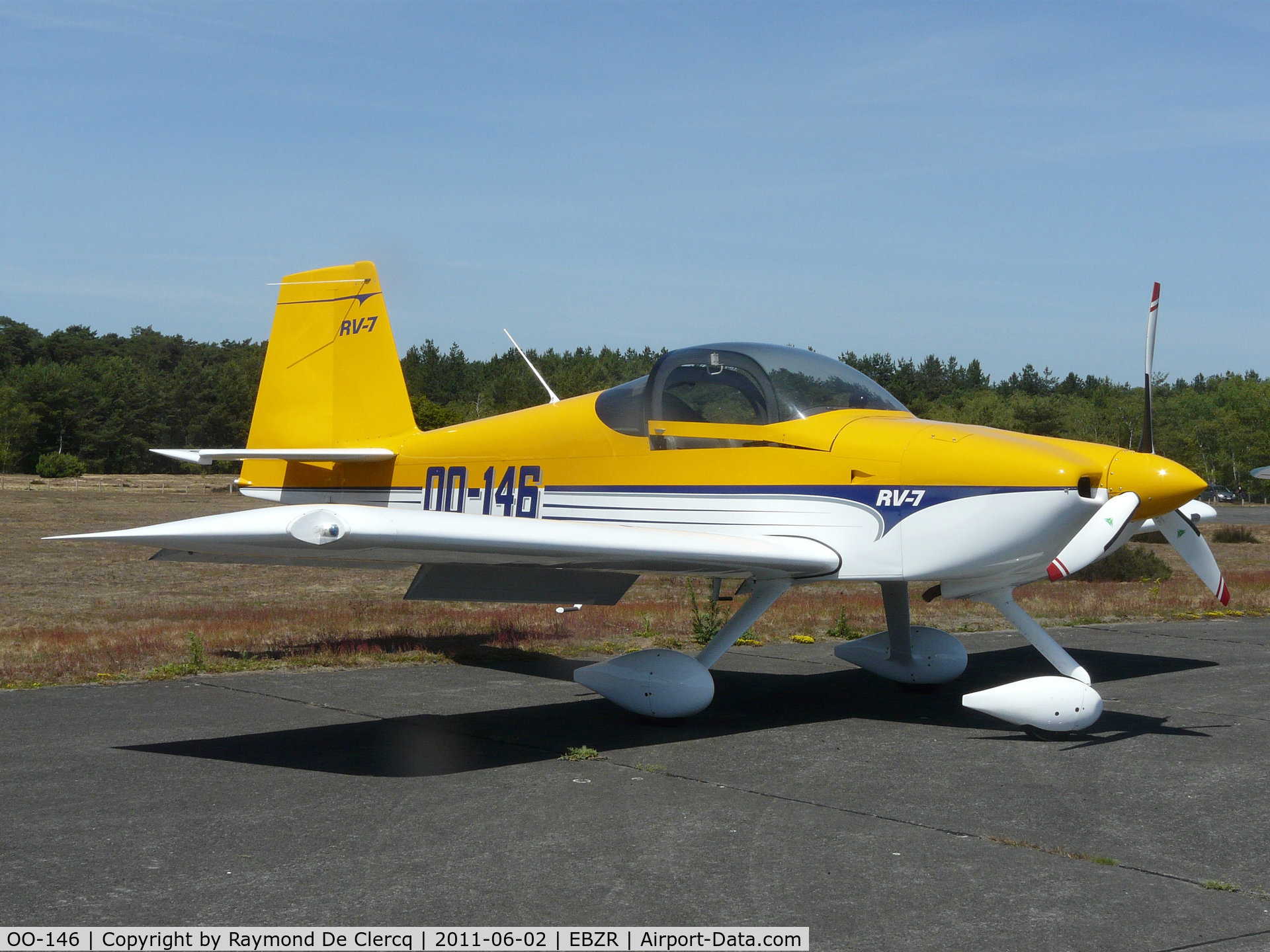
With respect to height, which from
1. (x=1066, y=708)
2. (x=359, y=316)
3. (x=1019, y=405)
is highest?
(x=1019, y=405)

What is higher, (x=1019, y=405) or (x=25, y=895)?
(x=1019, y=405)

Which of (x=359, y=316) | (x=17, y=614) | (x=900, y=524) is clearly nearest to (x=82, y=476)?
(x=17, y=614)

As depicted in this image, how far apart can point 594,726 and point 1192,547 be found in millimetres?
4049

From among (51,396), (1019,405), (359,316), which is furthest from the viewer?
(51,396)

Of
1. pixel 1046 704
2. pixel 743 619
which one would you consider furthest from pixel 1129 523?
pixel 743 619

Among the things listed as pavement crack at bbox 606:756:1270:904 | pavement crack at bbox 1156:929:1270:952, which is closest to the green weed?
pavement crack at bbox 606:756:1270:904

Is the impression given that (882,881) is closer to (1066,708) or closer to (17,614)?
(1066,708)

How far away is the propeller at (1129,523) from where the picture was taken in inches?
252

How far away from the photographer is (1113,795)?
545cm

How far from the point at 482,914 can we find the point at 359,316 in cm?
733

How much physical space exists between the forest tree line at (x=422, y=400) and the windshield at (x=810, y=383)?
2025 inches

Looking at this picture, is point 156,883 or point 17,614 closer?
point 156,883

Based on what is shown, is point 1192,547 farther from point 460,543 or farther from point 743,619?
point 460,543

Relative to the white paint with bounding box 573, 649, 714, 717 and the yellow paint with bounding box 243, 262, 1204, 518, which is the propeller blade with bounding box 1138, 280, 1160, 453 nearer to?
the yellow paint with bounding box 243, 262, 1204, 518
